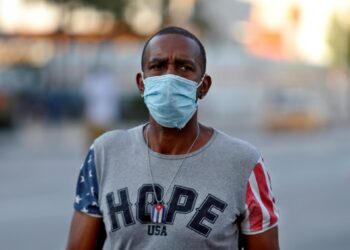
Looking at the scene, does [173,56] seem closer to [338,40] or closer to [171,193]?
[171,193]

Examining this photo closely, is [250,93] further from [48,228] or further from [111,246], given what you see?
[111,246]

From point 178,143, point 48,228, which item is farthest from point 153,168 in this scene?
point 48,228

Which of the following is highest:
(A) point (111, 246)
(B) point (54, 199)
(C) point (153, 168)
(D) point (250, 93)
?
(C) point (153, 168)

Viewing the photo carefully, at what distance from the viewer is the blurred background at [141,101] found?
13414 mm

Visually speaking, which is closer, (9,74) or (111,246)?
(111,246)

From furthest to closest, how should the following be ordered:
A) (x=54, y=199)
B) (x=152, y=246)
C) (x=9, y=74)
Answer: (x=9, y=74) < (x=54, y=199) < (x=152, y=246)

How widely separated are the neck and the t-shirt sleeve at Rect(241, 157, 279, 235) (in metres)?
0.24

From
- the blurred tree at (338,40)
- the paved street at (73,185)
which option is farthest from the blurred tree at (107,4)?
the blurred tree at (338,40)

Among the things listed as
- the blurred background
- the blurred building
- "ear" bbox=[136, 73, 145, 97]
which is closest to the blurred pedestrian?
the blurred background

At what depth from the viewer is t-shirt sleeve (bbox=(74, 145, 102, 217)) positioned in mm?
3385

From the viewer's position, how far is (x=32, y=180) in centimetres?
1703

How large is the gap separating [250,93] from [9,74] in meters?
15.0

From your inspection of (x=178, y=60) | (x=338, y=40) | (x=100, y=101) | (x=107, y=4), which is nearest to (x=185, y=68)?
(x=178, y=60)

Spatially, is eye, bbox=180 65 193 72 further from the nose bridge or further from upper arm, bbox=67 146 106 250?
upper arm, bbox=67 146 106 250
